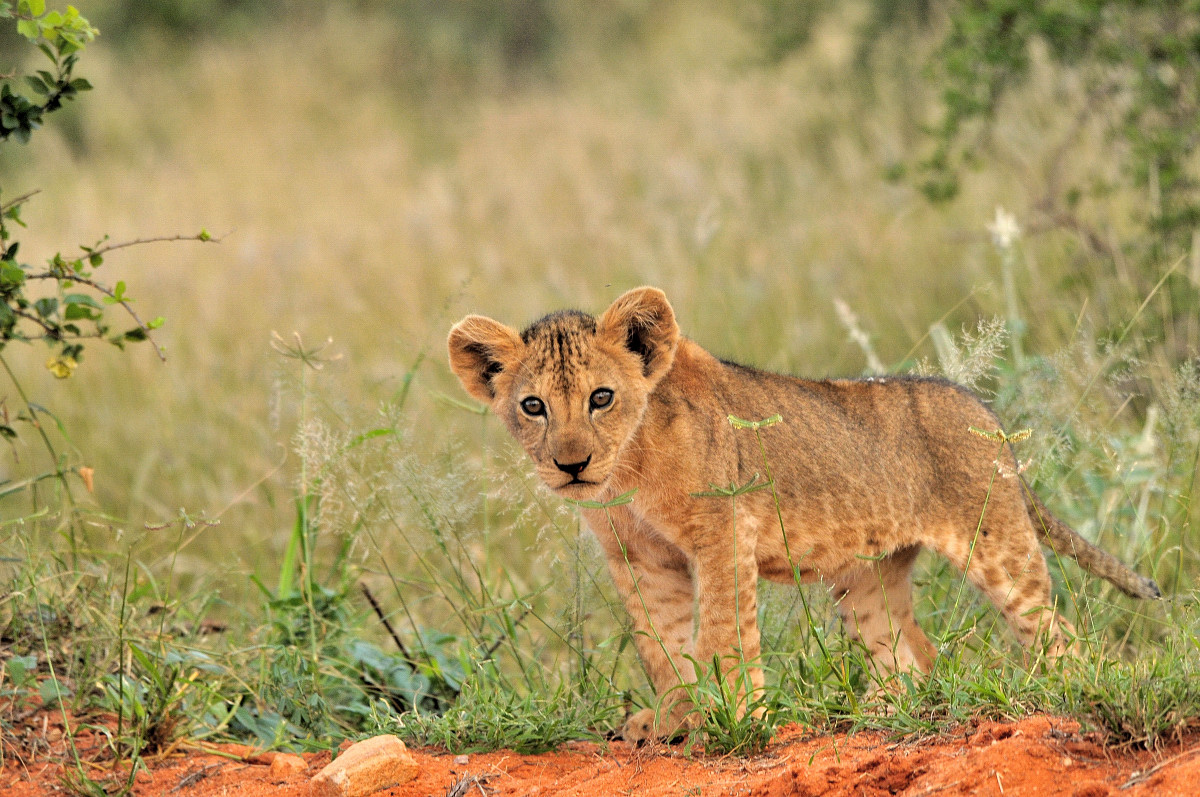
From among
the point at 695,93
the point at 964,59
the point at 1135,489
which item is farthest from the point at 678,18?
the point at 1135,489

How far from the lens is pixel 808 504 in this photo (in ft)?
14.1

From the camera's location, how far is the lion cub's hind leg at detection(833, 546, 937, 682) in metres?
4.70

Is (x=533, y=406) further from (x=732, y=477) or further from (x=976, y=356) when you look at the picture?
(x=976, y=356)

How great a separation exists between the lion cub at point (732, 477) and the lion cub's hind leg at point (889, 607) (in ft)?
0.03

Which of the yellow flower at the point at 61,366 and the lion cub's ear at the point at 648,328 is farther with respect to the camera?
the yellow flower at the point at 61,366

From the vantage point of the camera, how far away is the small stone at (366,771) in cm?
342

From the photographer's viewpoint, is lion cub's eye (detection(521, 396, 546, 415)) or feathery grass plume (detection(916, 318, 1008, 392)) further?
feathery grass plume (detection(916, 318, 1008, 392))

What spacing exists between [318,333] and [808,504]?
22.4 feet

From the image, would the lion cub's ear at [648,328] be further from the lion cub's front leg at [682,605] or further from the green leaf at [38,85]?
the green leaf at [38,85]

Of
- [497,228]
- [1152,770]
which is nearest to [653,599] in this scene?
[1152,770]

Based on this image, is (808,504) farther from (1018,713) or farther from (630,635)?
(1018,713)

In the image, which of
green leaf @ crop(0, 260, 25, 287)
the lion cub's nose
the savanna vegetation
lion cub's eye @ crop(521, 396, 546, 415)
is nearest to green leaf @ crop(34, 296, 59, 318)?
the savanna vegetation

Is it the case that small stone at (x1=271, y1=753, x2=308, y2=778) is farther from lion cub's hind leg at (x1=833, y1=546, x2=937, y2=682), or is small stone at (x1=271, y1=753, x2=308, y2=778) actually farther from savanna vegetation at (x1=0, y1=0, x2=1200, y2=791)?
lion cub's hind leg at (x1=833, y1=546, x2=937, y2=682)

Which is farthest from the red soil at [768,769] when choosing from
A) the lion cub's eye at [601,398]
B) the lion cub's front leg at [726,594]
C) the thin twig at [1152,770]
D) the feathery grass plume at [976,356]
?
the feathery grass plume at [976,356]
